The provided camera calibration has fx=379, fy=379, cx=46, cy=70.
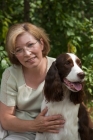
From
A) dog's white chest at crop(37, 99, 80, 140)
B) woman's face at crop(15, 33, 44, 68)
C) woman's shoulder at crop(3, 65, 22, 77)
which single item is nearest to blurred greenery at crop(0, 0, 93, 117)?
woman's shoulder at crop(3, 65, 22, 77)

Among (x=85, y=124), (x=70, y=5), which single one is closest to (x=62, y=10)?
(x=70, y=5)

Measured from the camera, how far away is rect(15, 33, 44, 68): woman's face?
306 cm

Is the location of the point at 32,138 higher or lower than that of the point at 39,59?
lower

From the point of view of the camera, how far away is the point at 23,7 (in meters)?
5.17

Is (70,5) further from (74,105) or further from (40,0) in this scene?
(74,105)

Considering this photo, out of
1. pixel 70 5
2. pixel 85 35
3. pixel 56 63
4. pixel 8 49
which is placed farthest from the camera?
pixel 70 5

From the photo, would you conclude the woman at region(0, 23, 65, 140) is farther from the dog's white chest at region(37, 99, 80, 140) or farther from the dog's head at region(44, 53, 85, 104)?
the dog's head at region(44, 53, 85, 104)

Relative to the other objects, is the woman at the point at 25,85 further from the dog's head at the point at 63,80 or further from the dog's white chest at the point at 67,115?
the dog's head at the point at 63,80

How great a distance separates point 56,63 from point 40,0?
2479 millimetres

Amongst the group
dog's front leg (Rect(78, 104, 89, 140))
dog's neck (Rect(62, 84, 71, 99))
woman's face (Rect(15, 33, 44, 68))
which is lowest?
dog's front leg (Rect(78, 104, 89, 140))

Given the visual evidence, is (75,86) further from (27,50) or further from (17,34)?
(17,34)

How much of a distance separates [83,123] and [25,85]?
580 mm

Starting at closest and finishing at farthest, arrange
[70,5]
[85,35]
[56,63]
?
[56,63] < [85,35] < [70,5]

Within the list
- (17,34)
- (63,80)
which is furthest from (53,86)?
(17,34)
